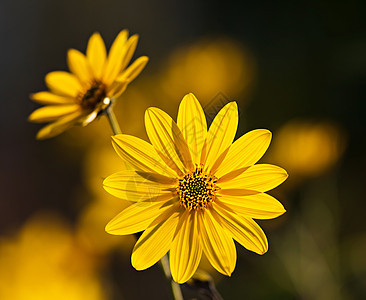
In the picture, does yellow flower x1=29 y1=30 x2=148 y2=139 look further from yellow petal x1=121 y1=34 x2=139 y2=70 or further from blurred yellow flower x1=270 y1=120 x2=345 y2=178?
blurred yellow flower x1=270 y1=120 x2=345 y2=178

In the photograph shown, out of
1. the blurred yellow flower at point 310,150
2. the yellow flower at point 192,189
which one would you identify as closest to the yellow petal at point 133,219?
the yellow flower at point 192,189

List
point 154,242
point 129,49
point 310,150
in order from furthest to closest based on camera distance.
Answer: point 310,150, point 129,49, point 154,242

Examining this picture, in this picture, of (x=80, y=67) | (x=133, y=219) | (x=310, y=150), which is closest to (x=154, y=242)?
(x=133, y=219)

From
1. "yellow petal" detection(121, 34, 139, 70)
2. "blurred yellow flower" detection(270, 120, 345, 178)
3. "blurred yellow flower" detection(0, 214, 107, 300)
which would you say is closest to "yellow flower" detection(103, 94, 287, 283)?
"yellow petal" detection(121, 34, 139, 70)

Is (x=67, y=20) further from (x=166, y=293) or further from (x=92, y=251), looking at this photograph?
(x=92, y=251)

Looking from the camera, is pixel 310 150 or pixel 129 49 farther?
pixel 310 150

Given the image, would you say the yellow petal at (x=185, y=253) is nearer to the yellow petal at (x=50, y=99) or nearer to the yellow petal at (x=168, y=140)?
the yellow petal at (x=168, y=140)

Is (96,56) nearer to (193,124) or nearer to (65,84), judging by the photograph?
(65,84)
